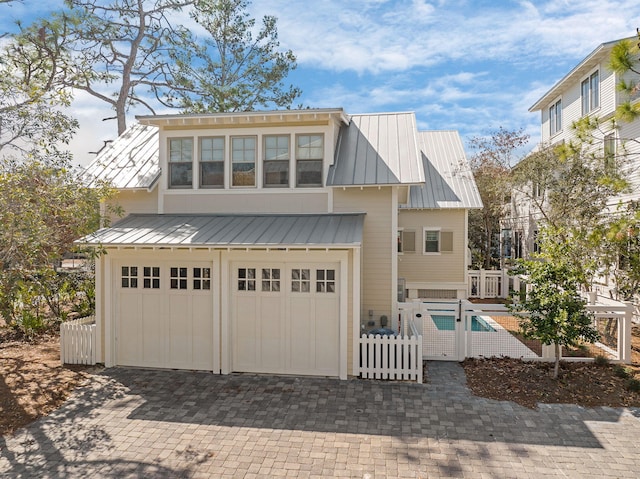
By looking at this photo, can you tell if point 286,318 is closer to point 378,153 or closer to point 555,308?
point 378,153

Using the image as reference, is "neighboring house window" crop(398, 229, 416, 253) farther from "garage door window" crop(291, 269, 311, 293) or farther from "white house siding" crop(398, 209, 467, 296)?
"garage door window" crop(291, 269, 311, 293)

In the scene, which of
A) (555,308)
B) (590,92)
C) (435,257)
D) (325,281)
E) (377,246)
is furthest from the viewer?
(435,257)

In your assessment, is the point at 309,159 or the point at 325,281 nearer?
the point at 325,281

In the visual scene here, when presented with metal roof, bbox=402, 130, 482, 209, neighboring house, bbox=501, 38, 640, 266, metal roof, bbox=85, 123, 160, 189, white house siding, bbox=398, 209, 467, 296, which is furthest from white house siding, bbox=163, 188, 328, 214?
white house siding, bbox=398, 209, 467, 296

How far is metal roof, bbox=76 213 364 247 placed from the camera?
838cm

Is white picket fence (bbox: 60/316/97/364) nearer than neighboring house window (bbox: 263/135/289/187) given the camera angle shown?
Yes

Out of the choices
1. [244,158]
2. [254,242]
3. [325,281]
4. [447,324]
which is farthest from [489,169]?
[254,242]

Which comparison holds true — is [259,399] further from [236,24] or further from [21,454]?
[236,24]

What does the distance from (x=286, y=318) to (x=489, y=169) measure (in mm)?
16652

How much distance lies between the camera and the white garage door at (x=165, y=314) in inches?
361

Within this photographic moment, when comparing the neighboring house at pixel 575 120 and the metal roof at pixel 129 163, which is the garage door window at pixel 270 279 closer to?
the metal roof at pixel 129 163

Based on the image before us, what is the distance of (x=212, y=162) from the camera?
10516 millimetres

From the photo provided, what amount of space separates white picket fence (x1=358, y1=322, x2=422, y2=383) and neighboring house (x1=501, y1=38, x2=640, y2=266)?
598cm

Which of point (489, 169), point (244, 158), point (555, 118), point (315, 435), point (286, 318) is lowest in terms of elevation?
point (315, 435)
